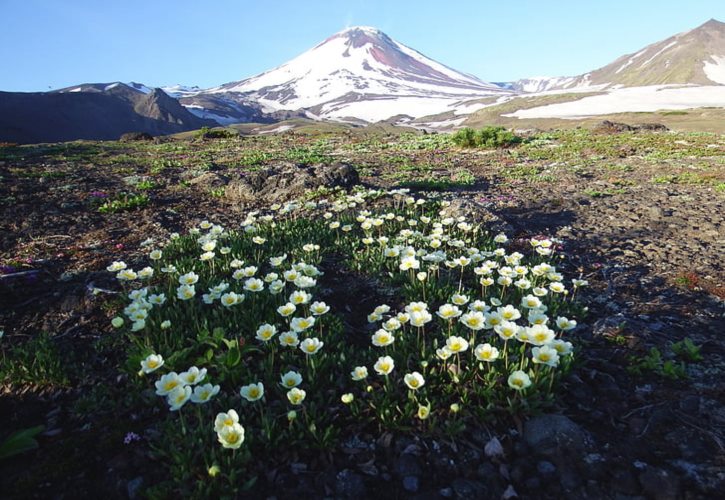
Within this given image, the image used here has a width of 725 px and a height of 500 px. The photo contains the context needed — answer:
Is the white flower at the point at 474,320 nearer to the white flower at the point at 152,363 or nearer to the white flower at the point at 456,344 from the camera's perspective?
the white flower at the point at 456,344

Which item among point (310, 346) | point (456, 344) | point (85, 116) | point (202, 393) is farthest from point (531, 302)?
point (85, 116)

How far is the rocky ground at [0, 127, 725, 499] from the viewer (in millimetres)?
2459

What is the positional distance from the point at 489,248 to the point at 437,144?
1807cm

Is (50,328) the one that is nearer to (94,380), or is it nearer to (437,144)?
(94,380)

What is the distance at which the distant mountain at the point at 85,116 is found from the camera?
8331 centimetres

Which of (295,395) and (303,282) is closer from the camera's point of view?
(295,395)

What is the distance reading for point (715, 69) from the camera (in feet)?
459

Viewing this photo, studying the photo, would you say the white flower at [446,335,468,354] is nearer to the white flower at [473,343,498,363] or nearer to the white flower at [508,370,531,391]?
the white flower at [473,343,498,363]

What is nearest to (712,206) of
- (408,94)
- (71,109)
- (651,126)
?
(651,126)

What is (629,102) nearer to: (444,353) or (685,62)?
(444,353)

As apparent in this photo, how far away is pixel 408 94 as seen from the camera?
547 ft

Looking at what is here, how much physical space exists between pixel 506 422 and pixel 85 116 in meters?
122

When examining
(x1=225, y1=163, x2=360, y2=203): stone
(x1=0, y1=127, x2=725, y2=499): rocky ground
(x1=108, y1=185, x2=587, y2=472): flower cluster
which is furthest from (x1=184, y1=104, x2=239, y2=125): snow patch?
(x1=108, y1=185, x2=587, y2=472): flower cluster

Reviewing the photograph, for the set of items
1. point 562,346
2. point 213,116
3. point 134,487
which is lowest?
point 134,487
